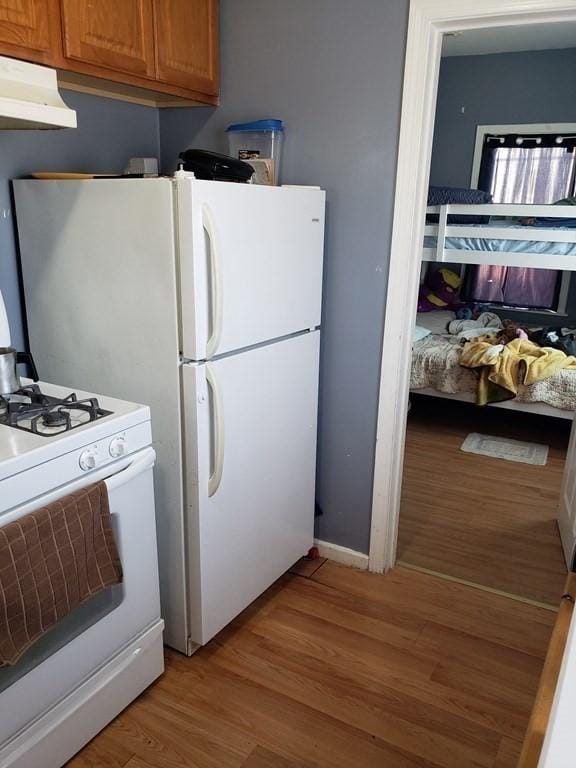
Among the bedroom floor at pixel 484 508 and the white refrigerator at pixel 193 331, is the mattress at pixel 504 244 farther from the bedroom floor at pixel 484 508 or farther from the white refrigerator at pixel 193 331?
the white refrigerator at pixel 193 331

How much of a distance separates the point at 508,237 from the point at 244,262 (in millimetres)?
3032

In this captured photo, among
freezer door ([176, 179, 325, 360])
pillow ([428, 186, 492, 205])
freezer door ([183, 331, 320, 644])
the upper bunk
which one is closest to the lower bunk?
the upper bunk

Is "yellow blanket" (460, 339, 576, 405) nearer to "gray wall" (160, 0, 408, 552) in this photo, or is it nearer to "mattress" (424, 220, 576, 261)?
"mattress" (424, 220, 576, 261)

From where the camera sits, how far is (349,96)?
7.01 ft

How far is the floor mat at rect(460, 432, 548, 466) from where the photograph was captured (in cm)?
383

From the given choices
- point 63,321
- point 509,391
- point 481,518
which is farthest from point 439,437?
point 63,321

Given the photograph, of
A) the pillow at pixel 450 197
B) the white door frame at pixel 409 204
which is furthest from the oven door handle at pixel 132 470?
the pillow at pixel 450 197

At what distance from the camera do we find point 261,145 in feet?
7.53

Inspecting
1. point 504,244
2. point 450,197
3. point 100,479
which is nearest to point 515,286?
point 504,244

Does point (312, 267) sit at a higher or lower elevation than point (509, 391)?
higher

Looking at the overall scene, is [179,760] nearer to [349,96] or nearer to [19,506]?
[19,506]

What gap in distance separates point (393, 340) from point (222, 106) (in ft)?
3.79

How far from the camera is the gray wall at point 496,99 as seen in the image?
494cm

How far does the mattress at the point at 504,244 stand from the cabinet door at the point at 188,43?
2635mm
